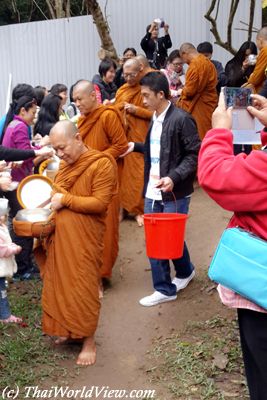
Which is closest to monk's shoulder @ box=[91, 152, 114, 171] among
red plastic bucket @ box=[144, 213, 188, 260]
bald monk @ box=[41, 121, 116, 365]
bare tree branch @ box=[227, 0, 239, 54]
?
bald monk @ box=[41, 121, 116, 365]

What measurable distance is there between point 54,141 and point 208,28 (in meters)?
7.38

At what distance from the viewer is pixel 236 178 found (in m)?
2.38

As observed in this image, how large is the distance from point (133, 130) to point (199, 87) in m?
1.36

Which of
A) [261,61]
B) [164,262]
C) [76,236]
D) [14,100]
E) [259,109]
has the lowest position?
[164,262]

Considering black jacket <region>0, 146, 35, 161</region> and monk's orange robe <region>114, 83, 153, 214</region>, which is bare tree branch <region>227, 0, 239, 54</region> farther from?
black jacket <region>0, 146, 35, 161</region>

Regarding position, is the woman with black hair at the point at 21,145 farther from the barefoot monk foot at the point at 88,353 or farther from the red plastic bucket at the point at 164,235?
the barefoot monk foot at the point at 88,353

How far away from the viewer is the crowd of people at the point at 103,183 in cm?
252

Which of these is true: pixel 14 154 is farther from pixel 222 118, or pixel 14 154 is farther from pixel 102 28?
pixel 102 28

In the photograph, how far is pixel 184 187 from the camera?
511cm

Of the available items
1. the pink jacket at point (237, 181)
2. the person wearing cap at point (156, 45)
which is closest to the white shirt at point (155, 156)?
the pink jacket at point (237, 181)

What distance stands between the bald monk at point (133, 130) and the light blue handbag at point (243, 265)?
14.8ft

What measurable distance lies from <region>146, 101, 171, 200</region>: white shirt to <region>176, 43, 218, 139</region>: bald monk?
2.93 metres

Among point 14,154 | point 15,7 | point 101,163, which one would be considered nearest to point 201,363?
point 101,163

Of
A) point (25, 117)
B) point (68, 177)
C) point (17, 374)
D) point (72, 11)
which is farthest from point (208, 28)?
point (72, 11)
